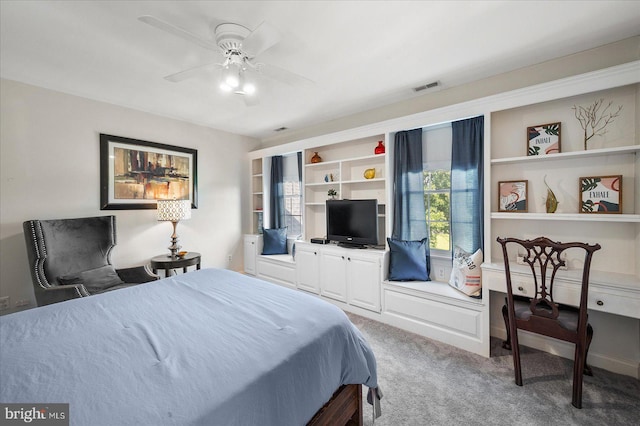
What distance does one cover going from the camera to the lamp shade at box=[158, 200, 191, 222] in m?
3.46

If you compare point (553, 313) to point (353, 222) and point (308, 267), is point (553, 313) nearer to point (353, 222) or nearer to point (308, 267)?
point (353, 222)

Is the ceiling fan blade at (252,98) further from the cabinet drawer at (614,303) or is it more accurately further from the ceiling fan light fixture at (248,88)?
the cabinet drawer at (614,303)

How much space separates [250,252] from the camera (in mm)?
4812

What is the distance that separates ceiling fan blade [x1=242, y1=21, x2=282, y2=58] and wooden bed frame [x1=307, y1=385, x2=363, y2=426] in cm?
212

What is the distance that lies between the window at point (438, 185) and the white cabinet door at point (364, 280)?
0.76m

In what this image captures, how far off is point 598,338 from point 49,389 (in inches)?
144

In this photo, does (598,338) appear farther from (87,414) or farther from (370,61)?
(87,414)

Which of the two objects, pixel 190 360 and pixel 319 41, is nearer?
pixel 190 360

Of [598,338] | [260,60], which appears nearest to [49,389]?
[260,60]

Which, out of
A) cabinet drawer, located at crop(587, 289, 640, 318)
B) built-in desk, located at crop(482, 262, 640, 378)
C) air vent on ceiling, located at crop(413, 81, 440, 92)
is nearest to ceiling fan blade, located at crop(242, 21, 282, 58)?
air vent on ceiling, located at crop(413, 81, 440, 92)

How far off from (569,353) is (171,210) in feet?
15.1

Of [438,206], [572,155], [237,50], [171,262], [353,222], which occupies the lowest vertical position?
[171,262]

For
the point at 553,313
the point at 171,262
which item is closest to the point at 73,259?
the point at 171,262

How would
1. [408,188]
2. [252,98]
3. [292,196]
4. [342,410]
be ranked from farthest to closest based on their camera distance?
[292,196] → [408,188] → [252,98] → [342,410]
